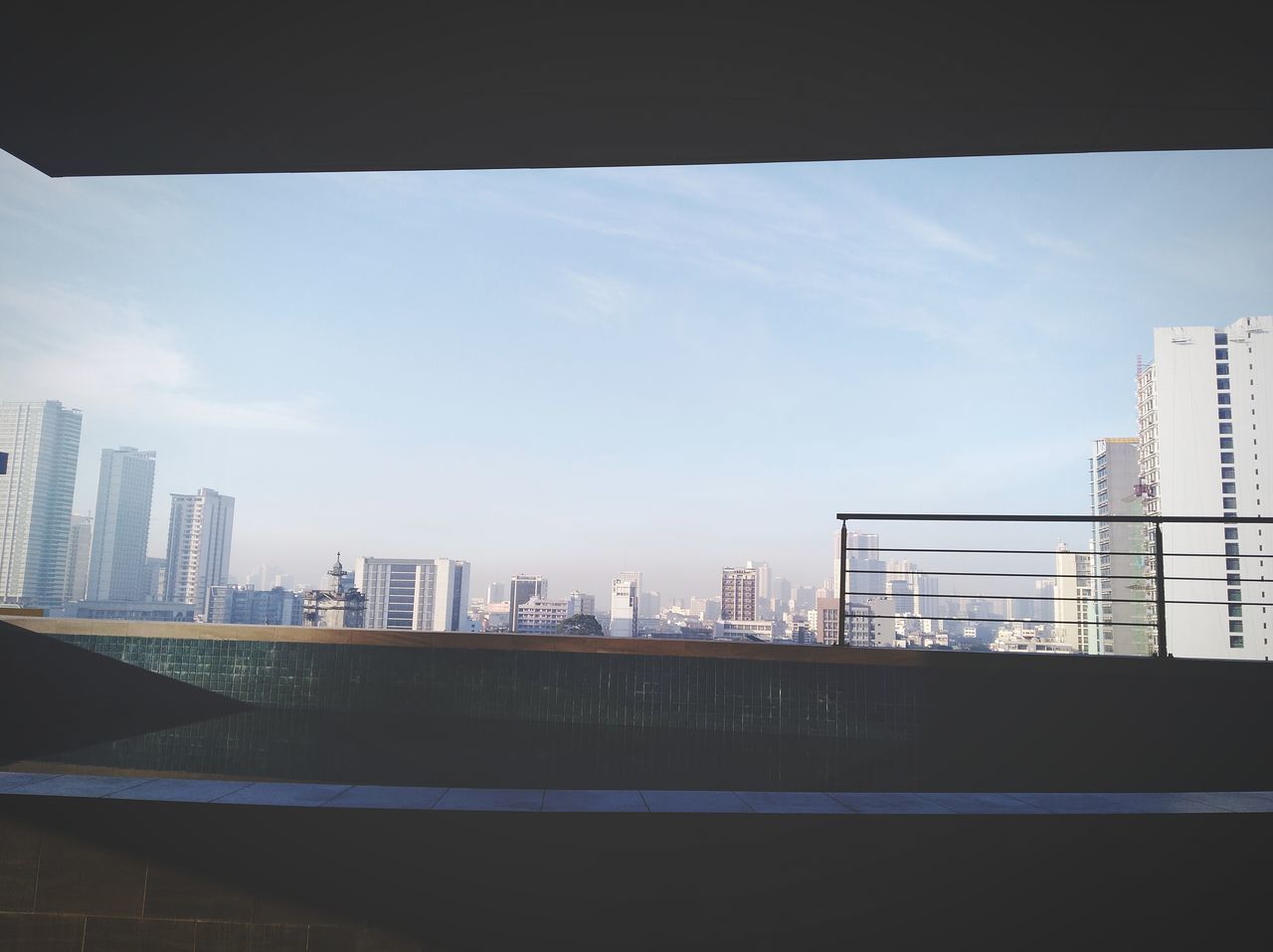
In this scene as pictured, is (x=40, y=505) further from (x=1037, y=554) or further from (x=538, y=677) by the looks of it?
(x=1037, y=554)

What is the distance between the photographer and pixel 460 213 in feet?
44.6

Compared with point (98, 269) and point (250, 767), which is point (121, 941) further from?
point (98, 269)

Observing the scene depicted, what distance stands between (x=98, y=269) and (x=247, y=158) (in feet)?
34.2

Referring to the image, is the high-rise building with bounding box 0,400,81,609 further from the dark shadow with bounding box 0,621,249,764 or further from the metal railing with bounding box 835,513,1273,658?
the metal railing with bounding box 835,513,1273,658

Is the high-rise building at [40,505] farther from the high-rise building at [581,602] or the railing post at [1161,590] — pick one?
the railing post at [1161,590]

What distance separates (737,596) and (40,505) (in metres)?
20.5

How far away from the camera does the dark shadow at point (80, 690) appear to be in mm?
4656

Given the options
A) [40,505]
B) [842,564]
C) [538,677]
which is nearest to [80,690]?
[538,677]

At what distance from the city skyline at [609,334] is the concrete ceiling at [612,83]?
4540 millimetres

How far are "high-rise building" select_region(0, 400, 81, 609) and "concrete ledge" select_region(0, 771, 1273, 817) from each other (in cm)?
1263

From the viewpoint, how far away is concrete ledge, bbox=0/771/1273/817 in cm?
169

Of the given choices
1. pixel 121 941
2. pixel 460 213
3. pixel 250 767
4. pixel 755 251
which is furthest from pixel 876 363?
pixel 121 941

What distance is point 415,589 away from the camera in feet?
79.7

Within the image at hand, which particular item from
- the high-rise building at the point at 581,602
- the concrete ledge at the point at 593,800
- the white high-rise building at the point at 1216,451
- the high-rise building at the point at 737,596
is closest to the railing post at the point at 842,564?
the concrete ledge at the point at 593,800
